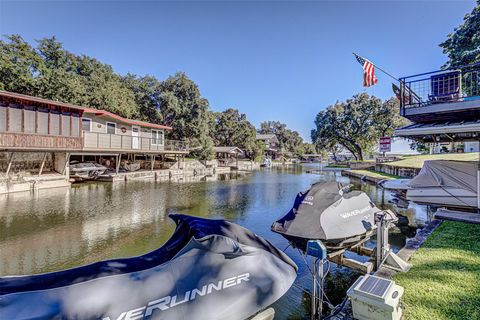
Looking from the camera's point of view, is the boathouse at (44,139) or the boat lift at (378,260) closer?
the boat lift at (378,260)

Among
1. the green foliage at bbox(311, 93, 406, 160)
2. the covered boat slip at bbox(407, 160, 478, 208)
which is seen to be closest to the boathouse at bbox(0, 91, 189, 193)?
the covered boat slip at bbox(407, 160, 478, 208)

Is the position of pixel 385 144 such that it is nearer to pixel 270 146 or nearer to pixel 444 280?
pixel 444 280

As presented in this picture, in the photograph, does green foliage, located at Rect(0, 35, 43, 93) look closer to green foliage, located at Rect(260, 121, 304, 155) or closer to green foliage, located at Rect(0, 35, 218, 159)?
green foliage, located at Rect(0, 35, 218, 159)

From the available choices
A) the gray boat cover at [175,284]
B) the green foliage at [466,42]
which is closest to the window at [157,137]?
the gray boat cover at [175,284]

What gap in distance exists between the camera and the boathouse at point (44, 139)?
12758 millimetres

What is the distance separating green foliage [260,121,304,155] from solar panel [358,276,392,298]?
5794 cm

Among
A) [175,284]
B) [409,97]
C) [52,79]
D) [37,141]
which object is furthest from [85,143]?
[409,97]

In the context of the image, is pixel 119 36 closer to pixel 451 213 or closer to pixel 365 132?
pixel 451 213

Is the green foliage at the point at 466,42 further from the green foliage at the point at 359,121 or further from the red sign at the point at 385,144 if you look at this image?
the green foliage at the point at 359,121

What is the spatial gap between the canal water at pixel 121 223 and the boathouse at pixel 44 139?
2.16 m

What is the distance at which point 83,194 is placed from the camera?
12828 millimetres

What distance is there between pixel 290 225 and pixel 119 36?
21.6 meters

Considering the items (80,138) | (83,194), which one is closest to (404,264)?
(83,194)

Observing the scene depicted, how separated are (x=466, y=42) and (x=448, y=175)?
32.2ft
